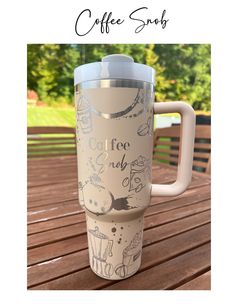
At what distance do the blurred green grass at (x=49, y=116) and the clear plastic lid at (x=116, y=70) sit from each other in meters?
2.40


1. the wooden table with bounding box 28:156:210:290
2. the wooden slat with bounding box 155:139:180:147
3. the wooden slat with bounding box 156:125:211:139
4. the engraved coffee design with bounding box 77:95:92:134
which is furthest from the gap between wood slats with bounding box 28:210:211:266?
the wooden slat with bounding box 155:139:180:147

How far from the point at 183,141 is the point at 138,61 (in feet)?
8.24

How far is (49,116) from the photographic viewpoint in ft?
9.57

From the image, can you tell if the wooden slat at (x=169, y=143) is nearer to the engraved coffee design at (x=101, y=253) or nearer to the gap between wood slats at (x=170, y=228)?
the gap between wood slats at (x=170, y=228)

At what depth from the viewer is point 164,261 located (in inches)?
18.9

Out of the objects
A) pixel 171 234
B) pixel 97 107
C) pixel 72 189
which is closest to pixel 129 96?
pixel 97 107

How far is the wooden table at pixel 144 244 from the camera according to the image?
436 millimetres

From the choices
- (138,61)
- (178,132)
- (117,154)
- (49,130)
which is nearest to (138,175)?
(117,154)

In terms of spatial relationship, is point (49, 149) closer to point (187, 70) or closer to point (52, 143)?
point (52, 143)

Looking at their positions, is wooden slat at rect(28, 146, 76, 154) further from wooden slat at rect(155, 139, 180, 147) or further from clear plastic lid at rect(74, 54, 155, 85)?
clear plastic lid at rect(74, 54, 155, 85)

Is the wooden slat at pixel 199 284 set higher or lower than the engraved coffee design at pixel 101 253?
lower

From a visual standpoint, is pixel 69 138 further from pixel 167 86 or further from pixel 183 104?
pixel 167 86

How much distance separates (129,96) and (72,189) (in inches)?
21.9

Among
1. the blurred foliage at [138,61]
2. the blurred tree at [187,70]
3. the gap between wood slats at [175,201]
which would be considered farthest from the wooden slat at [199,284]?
the blurred tree at [187,70]
